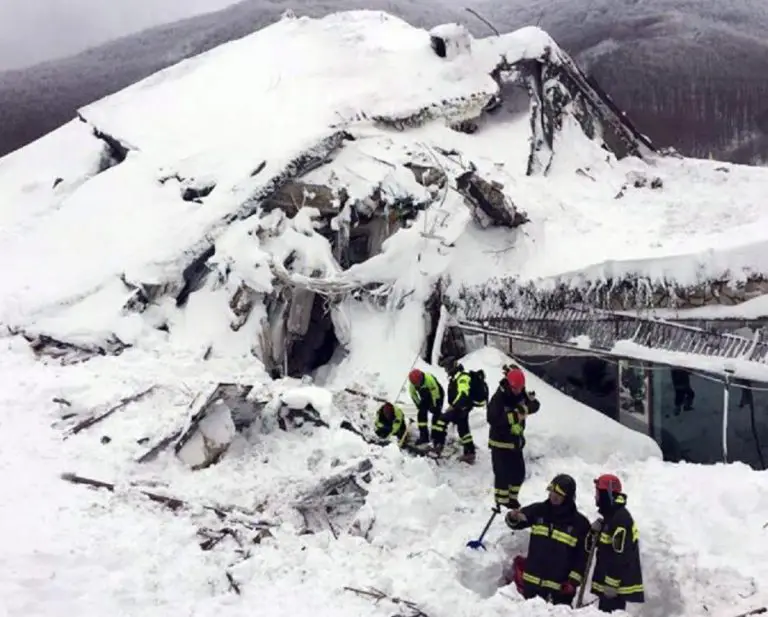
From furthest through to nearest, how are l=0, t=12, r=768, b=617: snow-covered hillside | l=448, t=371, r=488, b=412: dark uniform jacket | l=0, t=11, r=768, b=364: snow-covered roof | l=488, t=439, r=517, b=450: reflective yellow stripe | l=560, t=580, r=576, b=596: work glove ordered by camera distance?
l=0, t=11, r=768, b=364: snow-covered roof → l=448, t=371, r=488, b=412: dark uniform jacket → l=488, t=439, r=517, b=450: reflective yellow stripe → l=0, t=12, r=768, b=617: snow-covered hillside → l=560, t=580, r=576, b=596: work glove

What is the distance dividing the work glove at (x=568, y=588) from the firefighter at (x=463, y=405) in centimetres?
278

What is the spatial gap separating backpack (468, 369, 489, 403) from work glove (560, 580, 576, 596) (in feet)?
9.25

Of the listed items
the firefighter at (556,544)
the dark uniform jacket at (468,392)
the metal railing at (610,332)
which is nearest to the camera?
the firefighter at (556,544)

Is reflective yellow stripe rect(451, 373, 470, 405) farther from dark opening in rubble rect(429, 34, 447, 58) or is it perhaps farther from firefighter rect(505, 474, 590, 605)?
dark opening in rubble rect(429, 34, 447, 58)

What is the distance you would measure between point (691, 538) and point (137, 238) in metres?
9.31

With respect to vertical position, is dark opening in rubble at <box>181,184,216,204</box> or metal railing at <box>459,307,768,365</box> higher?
dark opening in rubble at <box>181,184,216,204</box>

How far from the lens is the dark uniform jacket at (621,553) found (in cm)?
555

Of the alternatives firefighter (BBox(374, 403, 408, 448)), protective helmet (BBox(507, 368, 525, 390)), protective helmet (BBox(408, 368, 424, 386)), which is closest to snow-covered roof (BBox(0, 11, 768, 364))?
protective helmet (BBox(408, 368, 424, 386))

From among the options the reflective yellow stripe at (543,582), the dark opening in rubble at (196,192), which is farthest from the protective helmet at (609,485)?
the dark opening in rubble at (196,192)

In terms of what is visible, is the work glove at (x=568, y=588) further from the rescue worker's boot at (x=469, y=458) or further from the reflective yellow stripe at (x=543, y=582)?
the rescue worker's boot at (x=469, y=458)

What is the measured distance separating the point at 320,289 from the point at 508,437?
4223mm

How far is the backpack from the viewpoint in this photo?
8484 millimetres

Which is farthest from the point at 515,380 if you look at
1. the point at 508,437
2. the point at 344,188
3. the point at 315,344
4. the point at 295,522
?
the point at 344,188

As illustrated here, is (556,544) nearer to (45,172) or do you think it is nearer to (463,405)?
(463,405)
